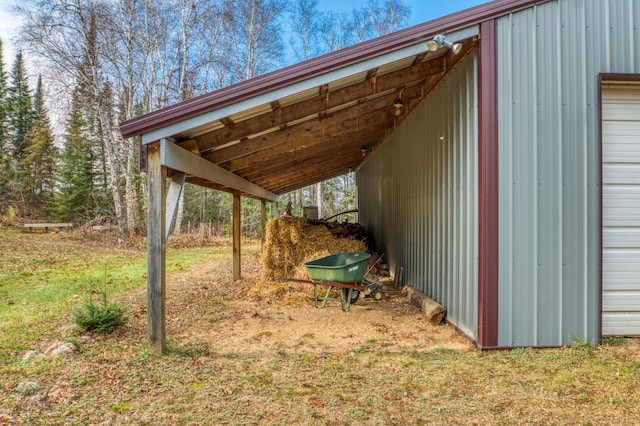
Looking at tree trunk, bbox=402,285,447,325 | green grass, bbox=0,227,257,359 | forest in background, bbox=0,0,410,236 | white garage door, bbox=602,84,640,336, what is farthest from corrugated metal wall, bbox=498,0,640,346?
forest in background, bbox=0,0,410,236

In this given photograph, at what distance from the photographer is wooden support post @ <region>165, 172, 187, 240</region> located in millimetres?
3546

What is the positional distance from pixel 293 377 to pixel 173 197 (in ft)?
7.06

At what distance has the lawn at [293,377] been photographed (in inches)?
93.8

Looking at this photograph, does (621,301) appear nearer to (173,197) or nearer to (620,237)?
(620,237)

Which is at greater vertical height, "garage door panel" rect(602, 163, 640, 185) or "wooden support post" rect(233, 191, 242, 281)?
"garage door panel" rect(602, 163, 640, 185)

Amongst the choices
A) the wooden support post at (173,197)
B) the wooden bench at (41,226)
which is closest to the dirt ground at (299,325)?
the wooden support post at (173,197)

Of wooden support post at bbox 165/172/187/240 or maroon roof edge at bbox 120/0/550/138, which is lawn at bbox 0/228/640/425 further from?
maroon roof edge at bbox 120/0/550/138

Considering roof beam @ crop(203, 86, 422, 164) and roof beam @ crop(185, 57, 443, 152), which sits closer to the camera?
roof beam @ crop(185, 57, 443, 152)

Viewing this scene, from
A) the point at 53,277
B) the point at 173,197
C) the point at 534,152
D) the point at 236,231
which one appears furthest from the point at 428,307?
the point at 53,277

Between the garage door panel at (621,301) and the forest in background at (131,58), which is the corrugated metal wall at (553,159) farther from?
the forest in background at (131,58)

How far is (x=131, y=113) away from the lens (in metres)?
14.2

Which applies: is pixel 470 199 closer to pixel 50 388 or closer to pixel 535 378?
pixel 535 378

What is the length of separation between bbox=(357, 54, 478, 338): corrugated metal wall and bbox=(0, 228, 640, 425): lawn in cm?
60

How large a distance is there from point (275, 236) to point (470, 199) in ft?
13.3
